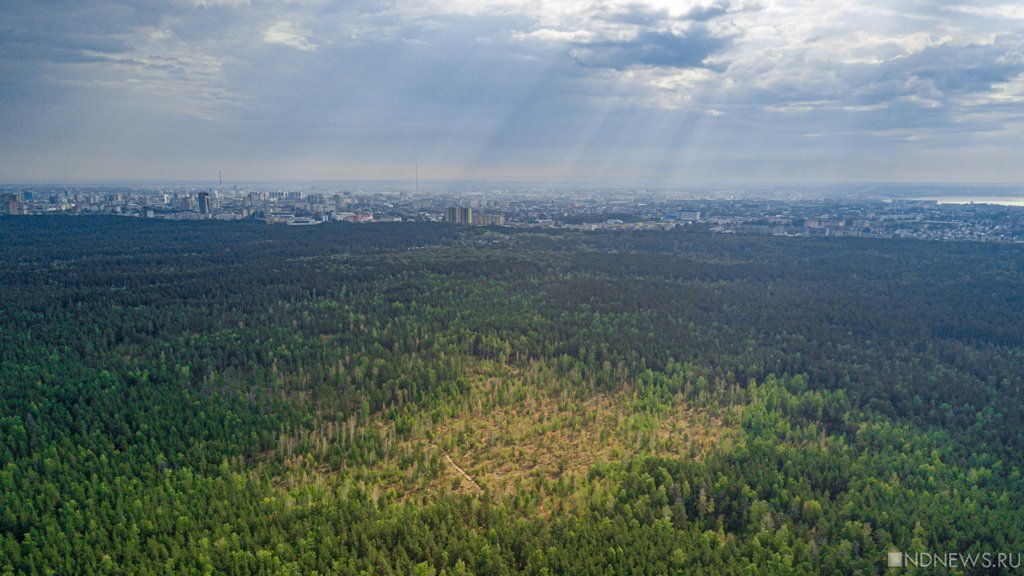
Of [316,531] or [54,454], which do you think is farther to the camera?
[54,454]

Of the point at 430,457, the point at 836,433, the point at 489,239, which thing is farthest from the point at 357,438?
the point at 489,239

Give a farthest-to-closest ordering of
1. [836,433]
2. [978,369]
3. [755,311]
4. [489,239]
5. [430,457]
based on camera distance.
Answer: [489,239], [755,311], [978,369], [836,433], [430,457]

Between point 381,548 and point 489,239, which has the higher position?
point 489,239

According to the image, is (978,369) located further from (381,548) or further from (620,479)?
(381,548)

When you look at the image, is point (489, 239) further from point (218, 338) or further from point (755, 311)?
point (218, 338)

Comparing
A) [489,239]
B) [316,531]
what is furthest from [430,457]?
[489,239]

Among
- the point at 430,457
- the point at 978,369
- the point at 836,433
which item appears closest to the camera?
the point at 430,457
